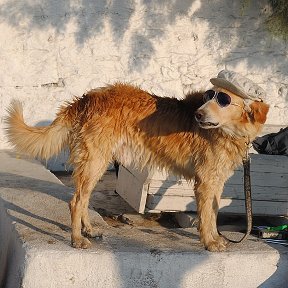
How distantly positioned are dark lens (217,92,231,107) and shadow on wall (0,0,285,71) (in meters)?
3.81

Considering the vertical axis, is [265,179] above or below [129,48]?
below

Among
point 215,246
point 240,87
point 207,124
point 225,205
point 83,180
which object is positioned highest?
point 240,87

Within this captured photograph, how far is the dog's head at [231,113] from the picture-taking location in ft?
14.0

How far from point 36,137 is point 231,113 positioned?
1.45 m

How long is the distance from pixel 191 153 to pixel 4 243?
1678 mm

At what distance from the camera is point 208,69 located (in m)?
8.28

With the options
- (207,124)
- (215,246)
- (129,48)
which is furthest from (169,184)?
(129,48)

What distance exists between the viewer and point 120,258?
4246 mm

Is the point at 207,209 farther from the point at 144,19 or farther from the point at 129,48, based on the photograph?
the point at 144,19

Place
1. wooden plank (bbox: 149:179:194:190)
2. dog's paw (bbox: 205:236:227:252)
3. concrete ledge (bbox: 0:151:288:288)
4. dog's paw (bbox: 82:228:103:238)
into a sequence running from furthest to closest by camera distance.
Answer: wooden plank (bbox: 149:179:194:190) → dog's paw (bbox: 82:228:103:238) → dog's paw (bbox: 205:236:227:252) → concrete ledge (bbox: 0:151:288:288)

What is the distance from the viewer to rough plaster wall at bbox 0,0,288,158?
760 cm

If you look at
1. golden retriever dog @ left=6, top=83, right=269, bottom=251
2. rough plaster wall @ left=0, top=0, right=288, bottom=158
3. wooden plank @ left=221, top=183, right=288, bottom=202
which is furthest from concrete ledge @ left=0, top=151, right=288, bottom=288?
rough plaster wall @ left=0, top=0, right=288, bottom=158

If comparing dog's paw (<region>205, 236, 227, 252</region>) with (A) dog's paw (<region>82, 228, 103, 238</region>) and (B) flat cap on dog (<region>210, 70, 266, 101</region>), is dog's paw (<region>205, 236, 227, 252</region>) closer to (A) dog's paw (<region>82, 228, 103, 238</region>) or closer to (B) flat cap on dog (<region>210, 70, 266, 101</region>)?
(A) dog's paw (<region>82, 228, 103, 238</region>)

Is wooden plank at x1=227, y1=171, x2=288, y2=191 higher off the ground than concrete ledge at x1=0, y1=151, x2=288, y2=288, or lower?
higher
